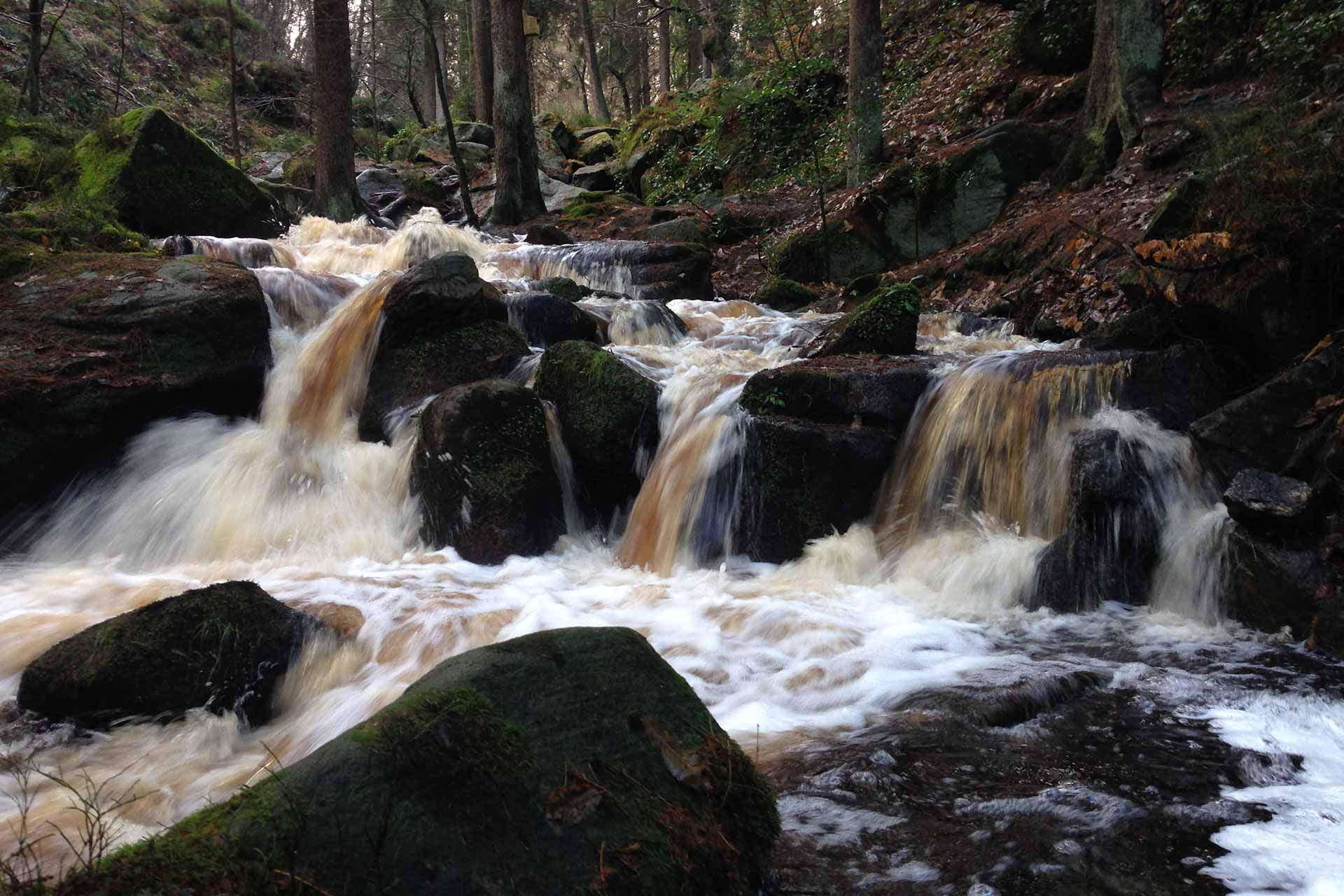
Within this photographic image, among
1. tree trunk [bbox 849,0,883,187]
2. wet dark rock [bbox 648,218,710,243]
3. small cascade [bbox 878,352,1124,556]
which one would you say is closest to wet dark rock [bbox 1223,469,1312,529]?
small cascade [bbox 878,352,1124,556]

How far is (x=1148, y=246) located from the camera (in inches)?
266

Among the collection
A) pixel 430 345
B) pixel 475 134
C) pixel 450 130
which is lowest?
pixel 430 345

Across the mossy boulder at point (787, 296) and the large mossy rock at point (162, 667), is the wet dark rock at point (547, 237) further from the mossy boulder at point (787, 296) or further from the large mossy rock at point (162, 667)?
the large mossy rock at point (162, 667)

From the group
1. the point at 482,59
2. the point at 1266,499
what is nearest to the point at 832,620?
the point at 1266,499

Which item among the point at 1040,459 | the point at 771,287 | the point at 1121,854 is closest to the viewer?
the point at 1121,854

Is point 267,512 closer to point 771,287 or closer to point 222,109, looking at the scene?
point 771,287

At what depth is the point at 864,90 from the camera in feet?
46.4

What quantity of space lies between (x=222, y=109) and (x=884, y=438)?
24698mm

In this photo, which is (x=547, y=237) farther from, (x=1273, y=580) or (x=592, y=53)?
(x=592, y=53)

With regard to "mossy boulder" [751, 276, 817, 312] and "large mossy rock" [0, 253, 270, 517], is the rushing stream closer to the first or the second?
"large mossy rock" [0, 253, 270, 517]

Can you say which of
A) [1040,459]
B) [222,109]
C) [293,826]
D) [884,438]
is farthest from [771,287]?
[222,109]

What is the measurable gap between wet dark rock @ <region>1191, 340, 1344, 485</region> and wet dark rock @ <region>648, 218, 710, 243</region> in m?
10.8

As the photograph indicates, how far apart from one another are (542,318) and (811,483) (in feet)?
14.2

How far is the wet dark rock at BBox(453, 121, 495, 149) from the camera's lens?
989 inches
